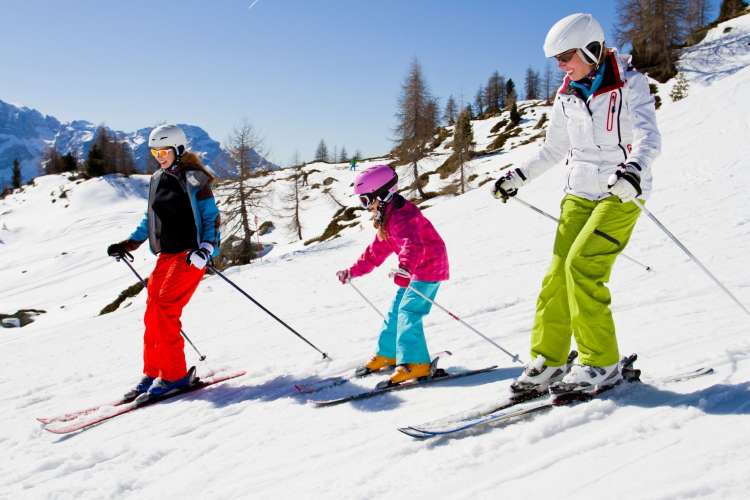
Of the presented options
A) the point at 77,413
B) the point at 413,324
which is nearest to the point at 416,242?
the point at 413,324

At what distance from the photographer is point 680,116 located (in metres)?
23.1

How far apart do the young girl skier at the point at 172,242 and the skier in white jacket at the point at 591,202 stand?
321 centimetres

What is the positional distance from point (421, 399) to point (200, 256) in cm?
241

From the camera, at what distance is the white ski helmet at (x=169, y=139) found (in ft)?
16.2

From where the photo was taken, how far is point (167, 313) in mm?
4828

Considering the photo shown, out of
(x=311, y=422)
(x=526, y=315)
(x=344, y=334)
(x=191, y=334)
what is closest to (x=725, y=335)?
(x=526, y=315)

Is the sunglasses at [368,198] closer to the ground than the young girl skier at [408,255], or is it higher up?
higher up

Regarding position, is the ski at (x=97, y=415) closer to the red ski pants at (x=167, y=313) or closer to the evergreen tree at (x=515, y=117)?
the red ski pants at (x=167, y=313)

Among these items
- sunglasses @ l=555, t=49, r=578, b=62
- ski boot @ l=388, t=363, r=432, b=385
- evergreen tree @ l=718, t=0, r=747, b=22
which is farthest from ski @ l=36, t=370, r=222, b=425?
evergreen tree @ l=718, t=0, r=747, b=22

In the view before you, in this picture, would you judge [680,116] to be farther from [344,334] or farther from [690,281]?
[344,334]

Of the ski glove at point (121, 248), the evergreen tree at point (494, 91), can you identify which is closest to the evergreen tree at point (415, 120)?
the ski glove at point (121, 248)

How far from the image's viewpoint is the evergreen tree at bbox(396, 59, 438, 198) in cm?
3803

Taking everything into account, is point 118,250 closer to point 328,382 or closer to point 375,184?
point 328,382

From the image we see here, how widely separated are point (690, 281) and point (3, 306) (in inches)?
1266
